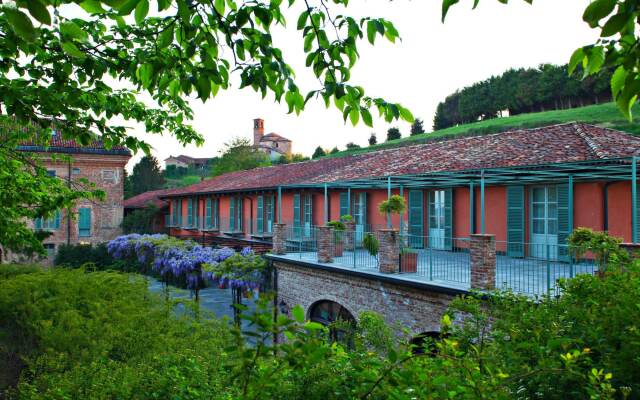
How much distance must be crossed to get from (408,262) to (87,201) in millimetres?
23993

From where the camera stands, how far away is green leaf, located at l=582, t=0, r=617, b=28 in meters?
1.80

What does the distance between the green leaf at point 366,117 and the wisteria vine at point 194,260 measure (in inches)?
455

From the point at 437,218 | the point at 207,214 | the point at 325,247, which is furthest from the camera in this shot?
→ the point at 207,214

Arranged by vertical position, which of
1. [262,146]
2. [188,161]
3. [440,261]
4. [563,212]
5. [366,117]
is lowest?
[440,261]

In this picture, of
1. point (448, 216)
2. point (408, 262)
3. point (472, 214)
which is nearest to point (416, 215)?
point (448, 216)

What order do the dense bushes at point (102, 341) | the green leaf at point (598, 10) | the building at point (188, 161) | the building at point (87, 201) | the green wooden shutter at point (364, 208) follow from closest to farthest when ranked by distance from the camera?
1. the green leaf at point (598, 10)
2. the dense bushes at point (102, 341)
3. the green wooden shutter at point (364, 208)
4. the building at point (87, 201)
5. the building at point (188, 161)

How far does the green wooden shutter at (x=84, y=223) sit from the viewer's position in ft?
95.6

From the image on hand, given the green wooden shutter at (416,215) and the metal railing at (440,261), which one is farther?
the green wooden shutter at (416,215)

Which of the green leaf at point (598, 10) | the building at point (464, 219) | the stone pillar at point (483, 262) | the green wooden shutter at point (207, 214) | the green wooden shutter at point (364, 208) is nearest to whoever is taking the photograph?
the green leaf at point (598, 10)

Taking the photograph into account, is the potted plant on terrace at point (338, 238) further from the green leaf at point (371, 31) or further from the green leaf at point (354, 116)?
the green leaf at point (371, 31)

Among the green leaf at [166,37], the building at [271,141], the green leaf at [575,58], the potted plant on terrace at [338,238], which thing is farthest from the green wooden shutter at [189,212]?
the building at [271,141]

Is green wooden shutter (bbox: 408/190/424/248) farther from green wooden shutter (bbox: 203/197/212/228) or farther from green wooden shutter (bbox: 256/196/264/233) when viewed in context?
green wooden shutter (bbox: 203/197/212/228)

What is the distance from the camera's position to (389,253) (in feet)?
38.3

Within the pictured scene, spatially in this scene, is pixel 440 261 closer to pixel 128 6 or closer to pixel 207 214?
pixel 128 6
